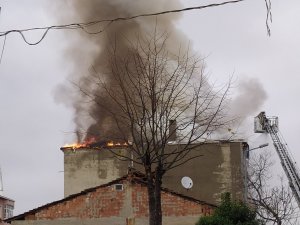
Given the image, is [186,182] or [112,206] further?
[186,182]

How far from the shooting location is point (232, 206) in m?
20.7

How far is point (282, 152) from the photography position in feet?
184

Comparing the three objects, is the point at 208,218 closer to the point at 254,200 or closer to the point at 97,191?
the point at 97,191

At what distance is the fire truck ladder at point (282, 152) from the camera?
5069 cm

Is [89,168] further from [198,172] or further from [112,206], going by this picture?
[112,206]

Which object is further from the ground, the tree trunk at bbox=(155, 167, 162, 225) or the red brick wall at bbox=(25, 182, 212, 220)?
the red brick wall at bbox=(25, 182, 212, 220)

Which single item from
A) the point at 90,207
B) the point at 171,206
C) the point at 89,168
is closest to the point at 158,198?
the point at 171,206

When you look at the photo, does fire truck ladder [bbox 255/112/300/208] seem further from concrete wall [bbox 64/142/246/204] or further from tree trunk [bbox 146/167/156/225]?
tree trunk [bbox 146/167/156/225]

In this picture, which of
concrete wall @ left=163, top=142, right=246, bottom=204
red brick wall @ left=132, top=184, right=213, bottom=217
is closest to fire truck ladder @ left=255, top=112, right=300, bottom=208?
concrete wall @ left=163, top=142, right=246, bottom=204

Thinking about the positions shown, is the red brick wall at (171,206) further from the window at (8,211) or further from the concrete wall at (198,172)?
the window at (8,211)

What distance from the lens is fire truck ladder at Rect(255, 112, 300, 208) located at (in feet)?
166

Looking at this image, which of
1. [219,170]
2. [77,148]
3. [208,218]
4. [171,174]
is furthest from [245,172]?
[208,218]

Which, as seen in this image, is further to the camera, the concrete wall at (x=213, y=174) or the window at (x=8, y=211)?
the window at (x=8, y=211)

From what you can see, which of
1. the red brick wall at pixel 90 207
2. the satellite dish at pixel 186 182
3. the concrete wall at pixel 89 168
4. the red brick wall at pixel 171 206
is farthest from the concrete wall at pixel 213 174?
the red brick wall at pixel 90 207
